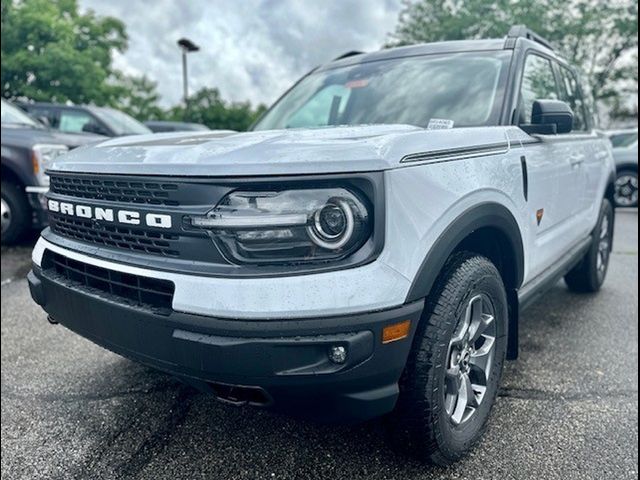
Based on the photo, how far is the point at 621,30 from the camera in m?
20.1

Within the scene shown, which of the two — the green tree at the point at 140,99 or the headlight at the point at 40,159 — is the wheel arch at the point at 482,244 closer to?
the headlight at the point at 40,159

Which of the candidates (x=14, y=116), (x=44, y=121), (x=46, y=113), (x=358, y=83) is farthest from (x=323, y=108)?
(x=46, y=113)

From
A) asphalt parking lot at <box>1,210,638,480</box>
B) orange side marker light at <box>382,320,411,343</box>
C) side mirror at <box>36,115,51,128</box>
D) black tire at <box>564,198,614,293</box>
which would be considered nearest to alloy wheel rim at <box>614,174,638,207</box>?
black tire at <box>564,198,614,293</box>

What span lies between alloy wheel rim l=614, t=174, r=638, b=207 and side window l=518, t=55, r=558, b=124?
348 inches

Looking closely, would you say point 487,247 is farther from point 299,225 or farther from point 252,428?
point 252,428

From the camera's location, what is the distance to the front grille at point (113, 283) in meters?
1.71

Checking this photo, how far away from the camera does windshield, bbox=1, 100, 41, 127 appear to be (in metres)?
6.00

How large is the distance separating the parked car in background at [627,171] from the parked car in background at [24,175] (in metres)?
10.4

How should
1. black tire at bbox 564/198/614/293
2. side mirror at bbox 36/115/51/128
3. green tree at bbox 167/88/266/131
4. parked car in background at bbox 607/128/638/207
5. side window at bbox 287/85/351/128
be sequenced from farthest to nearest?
green tree at bbox 167/88/266/131, parked car in background at bbox 607/128/638/207, side mirror at bbox 36/115/51/128, black tire at bbox 564/198/614/293, side window at bbox 287/85/351/128

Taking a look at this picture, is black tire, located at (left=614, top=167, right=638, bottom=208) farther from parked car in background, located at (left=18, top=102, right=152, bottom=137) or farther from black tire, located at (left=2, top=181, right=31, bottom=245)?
black tire, located at (left=2, top=181, right=31, bottom=245)

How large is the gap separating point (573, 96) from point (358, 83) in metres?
1.82

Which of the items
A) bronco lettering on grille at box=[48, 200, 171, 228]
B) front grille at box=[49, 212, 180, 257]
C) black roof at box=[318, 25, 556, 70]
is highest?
black roof at box=[318, 25, 556, 70]

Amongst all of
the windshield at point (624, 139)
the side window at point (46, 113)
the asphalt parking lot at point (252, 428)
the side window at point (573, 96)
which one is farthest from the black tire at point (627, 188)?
the side window at point (46, 113)

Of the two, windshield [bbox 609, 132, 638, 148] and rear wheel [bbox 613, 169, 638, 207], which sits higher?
windshield [bbox 609, 132, 638, 148]
